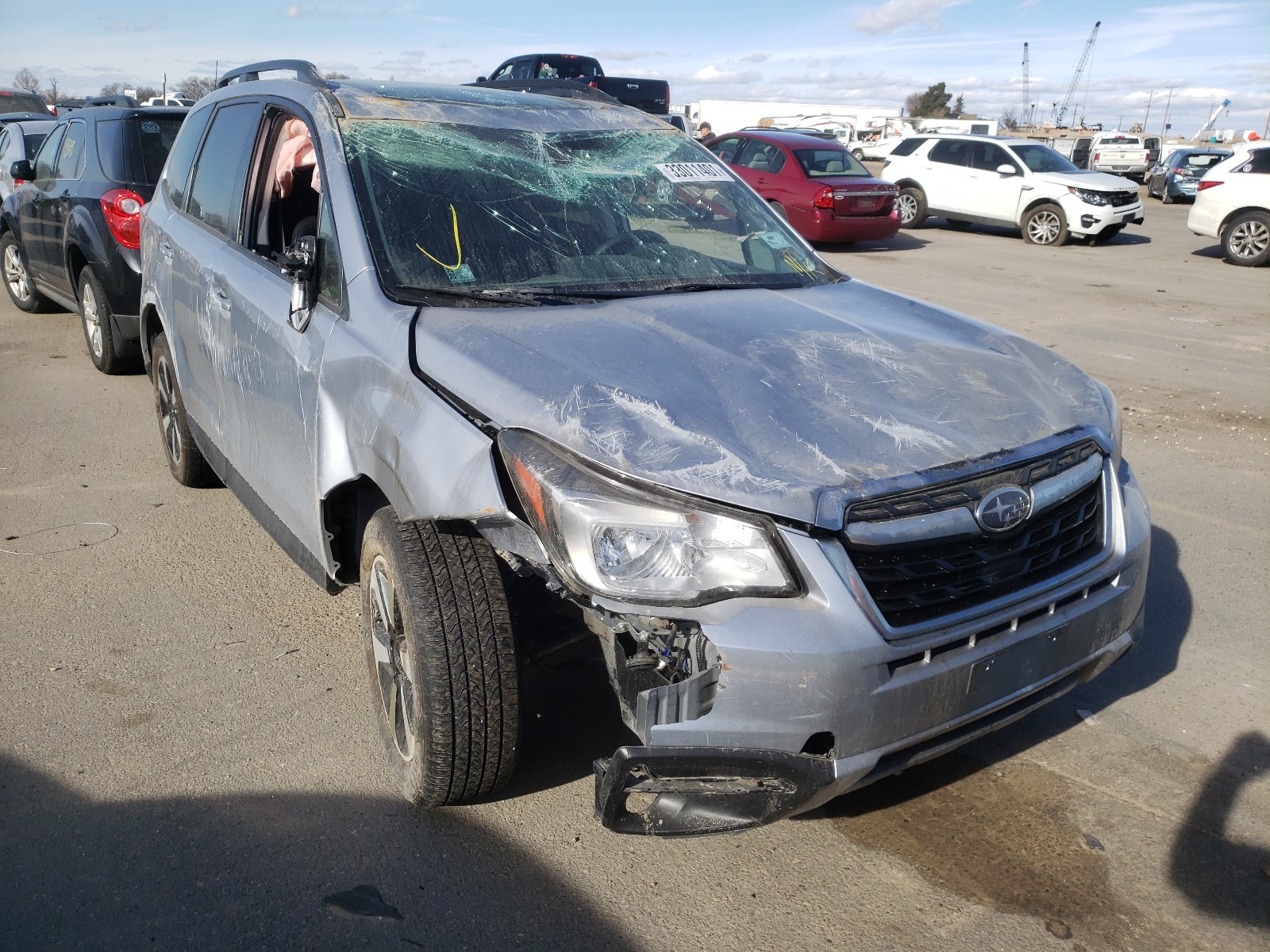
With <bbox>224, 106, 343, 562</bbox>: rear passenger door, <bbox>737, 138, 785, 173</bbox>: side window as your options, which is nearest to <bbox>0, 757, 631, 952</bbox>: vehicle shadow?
<bbox>224, 106, 343, 562</bbox>: rear passenger door

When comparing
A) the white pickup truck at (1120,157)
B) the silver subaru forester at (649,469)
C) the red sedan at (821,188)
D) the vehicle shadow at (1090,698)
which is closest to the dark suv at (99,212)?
the silver subaru forester at (649,469)

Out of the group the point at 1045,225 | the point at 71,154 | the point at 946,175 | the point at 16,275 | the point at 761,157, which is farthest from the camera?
the point at 946,175

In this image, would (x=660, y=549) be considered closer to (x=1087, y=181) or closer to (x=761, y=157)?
(x=761, y=157)

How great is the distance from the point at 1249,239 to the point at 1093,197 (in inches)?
96.3

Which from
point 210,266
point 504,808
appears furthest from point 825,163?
point 504,808

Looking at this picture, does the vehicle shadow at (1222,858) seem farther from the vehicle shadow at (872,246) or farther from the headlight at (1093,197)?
the headlight at (1093,197)

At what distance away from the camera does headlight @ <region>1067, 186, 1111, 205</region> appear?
55.7 feet

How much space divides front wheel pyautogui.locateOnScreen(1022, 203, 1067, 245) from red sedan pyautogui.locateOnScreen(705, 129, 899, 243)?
9.90ft

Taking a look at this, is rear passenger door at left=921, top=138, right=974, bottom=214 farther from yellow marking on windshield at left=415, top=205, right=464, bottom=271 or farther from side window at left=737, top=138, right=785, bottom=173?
yellow marking on windshield at left=415, top=205, right=464, bottom=271

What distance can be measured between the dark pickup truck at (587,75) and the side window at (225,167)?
17219 mm

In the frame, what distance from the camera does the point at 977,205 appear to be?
1834 centimetres

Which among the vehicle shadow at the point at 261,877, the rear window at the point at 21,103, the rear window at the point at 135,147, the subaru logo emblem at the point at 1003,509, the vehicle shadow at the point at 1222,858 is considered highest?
the rear window at the point at 21,103

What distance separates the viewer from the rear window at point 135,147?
23.8 feet

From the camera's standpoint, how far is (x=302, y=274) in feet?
10.3
